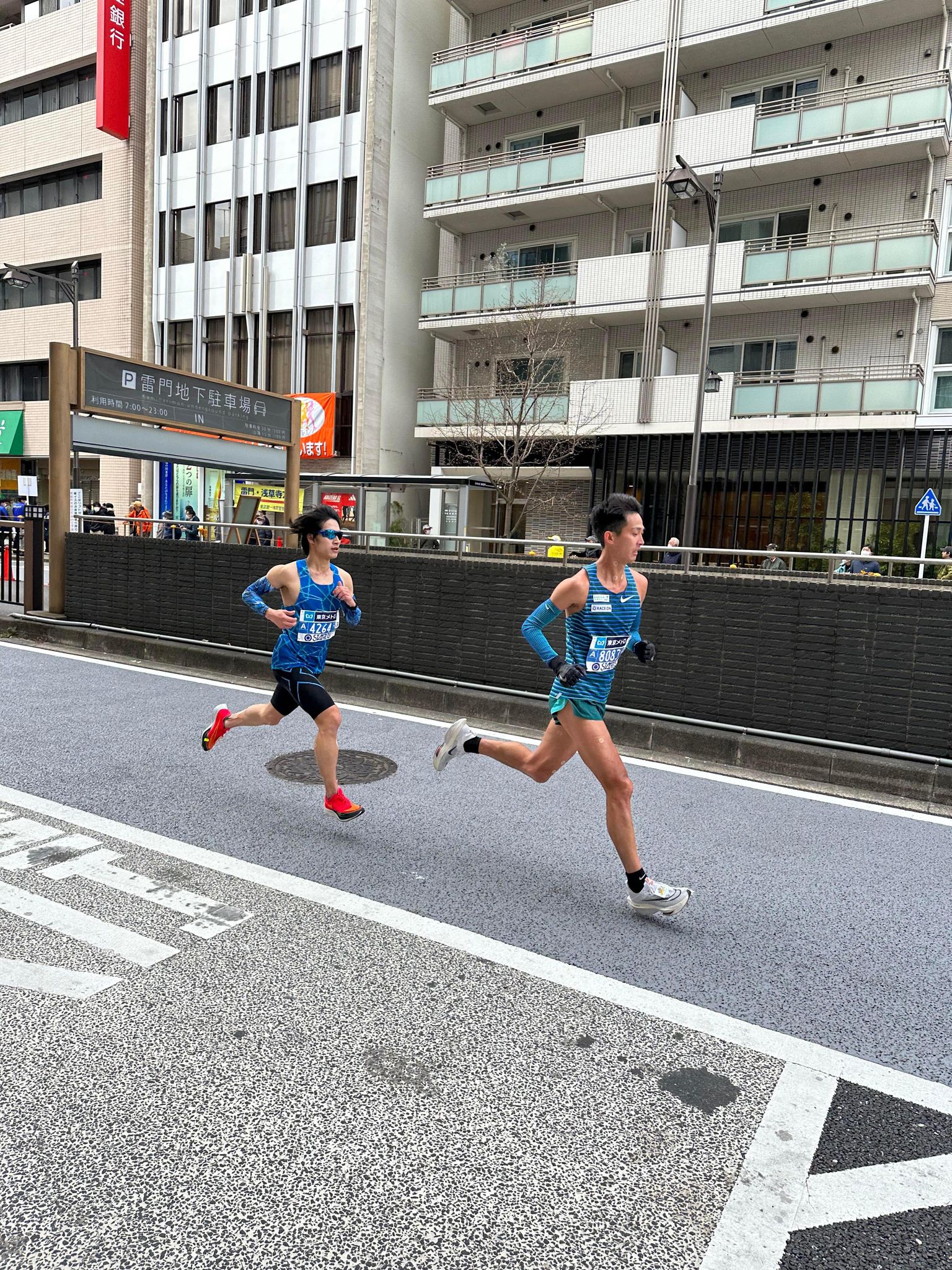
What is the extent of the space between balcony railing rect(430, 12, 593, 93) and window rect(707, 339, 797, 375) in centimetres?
888

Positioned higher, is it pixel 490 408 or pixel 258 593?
pixel 490 408

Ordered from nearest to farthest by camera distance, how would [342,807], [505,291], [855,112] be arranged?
[342,807] < [855,112] < [505,291]

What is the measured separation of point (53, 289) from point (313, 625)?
36.8 metres

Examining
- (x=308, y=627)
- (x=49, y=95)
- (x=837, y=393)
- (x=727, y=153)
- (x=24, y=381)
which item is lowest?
(x=308, y=627)

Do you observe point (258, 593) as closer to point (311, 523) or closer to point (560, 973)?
point (311, 523)

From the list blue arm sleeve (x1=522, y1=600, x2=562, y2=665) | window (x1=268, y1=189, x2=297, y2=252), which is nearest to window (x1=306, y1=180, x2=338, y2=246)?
window (x1=268, y1=189, x2=297, y2=252)

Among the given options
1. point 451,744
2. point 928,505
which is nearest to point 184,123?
point 928,505

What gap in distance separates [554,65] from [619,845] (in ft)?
84.8

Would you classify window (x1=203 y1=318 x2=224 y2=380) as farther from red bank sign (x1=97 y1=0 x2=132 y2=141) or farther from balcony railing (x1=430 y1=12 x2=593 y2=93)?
balcony railing (x1=430 y1=12 x2=593 y2=93)

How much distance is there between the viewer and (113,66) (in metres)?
31.1

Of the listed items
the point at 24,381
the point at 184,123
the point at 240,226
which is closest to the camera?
the point at 240,226

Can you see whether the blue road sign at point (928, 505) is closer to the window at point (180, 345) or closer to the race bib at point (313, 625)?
the race bib at point (313, 625)

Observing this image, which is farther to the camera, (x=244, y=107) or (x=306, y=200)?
(x=244, y=107)

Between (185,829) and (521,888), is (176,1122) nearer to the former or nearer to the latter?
(521,888)
